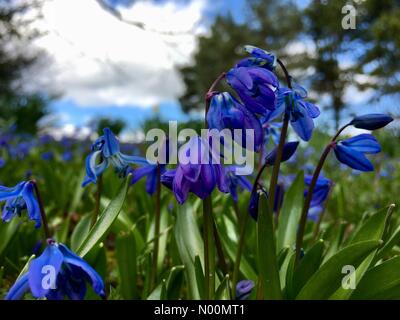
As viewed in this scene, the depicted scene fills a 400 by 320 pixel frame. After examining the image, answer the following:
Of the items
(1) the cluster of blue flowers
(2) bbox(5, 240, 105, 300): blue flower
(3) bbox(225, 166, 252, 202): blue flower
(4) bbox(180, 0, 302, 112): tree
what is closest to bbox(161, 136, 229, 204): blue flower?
(1) the cluster of blue flowers

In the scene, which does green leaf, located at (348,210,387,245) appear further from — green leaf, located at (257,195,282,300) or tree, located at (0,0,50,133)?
tree, located at (0,0,50,133)

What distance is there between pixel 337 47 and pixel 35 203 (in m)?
21.9

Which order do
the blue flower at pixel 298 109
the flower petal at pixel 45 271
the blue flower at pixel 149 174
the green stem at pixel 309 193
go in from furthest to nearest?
the blue flower at pixel 149 174, the green stem at pixel 309 193, the blue flower at pixel 298 109, the flower petal at pixel 45 271

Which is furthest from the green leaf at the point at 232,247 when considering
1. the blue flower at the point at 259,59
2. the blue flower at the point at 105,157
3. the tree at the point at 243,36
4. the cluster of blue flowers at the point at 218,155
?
the tree at the point at 243,36

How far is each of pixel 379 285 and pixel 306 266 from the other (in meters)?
0.18

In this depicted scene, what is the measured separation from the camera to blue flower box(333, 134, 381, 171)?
1136 millimetres

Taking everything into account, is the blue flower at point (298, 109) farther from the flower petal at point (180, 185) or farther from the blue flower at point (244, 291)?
the blue flower at point (244, 291)

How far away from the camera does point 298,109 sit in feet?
3.45

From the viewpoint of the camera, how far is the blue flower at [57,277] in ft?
2.77

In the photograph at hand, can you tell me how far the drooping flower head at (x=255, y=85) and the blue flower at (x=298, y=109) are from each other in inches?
2.9

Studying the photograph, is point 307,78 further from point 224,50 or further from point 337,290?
point 337,290

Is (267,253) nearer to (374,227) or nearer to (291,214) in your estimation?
(374,227)
